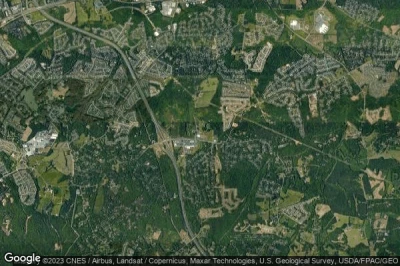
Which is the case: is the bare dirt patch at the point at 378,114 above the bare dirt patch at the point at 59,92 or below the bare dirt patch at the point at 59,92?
below

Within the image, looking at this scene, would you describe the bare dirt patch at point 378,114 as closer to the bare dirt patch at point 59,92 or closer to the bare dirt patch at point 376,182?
the bare dirt patch at point 376,182

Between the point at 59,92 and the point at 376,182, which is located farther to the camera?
the point at 376,182

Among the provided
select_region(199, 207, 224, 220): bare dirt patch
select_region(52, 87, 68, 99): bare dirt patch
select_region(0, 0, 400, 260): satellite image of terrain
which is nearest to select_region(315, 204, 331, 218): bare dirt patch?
select_region(0, 0, 400, 260): satellite image of terrain

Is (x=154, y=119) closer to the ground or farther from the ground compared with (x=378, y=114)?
farther from the ground

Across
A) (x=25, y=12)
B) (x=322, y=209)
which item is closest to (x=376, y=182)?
(x=322, y=209)

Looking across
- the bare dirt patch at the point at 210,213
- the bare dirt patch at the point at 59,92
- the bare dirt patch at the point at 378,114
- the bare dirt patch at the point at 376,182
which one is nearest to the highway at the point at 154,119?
the bare dirt patch at the point at 210,213

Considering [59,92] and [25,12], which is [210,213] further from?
[25,12]

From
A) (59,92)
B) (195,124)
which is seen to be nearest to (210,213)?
(195,124)

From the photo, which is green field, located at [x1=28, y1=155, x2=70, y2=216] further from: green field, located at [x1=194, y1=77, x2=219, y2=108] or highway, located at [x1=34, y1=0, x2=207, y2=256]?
green field, located at [x1=194, y1=77, x2=219, y2=108]

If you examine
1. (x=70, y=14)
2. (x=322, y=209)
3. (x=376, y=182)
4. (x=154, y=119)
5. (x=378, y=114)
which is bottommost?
(x=322, y=209)
